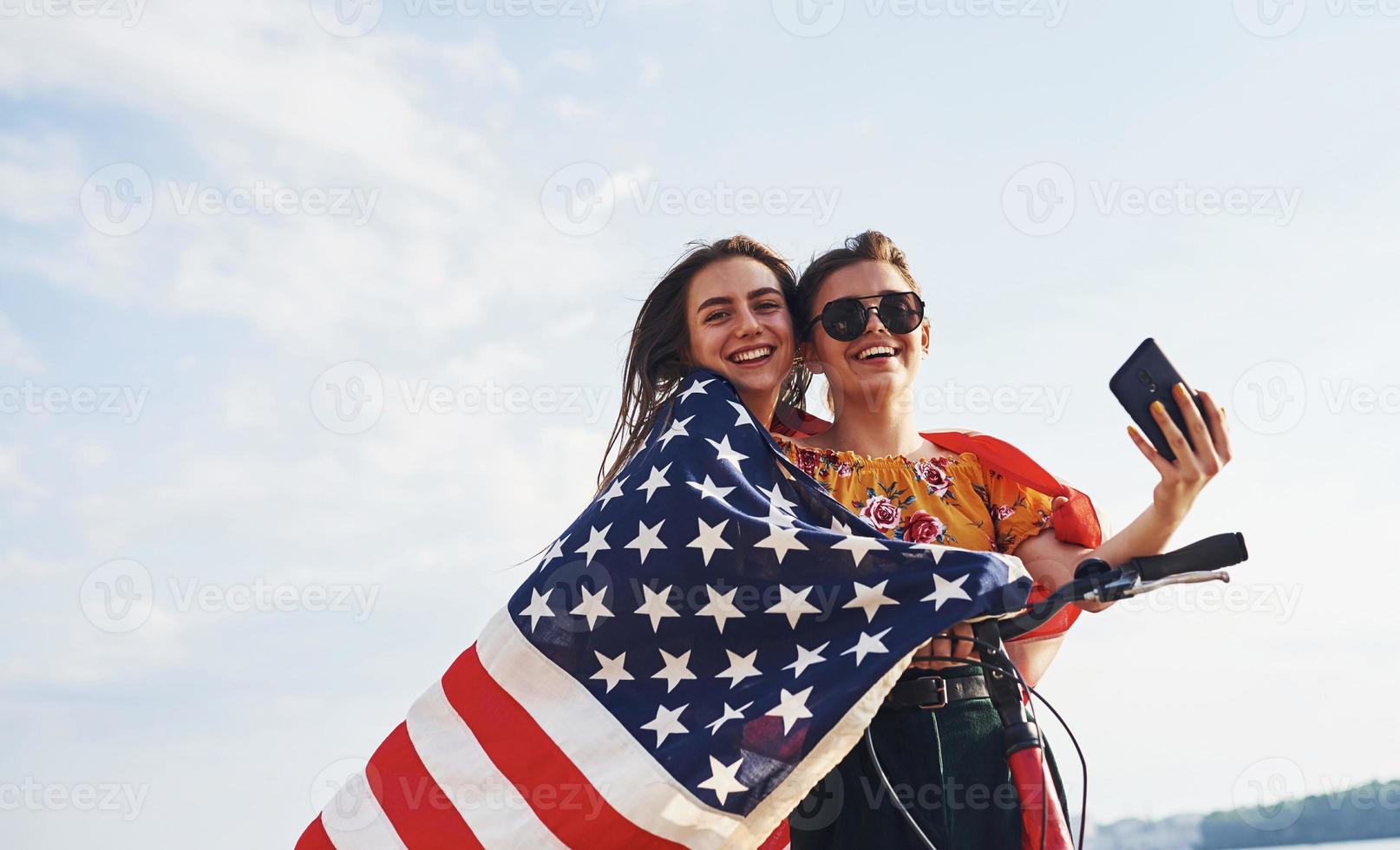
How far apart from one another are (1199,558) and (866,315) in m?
1.60

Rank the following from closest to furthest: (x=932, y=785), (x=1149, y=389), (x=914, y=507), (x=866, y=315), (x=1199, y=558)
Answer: (x=1199, y=558) → (x=1149, y=389) → (x=932, y=785) → (x=914, y=507) → (x=866, y=315)

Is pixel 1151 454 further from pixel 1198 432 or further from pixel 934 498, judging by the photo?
pixel 934 498

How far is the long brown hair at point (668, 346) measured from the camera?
16.1ft

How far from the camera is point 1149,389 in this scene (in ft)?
11.3

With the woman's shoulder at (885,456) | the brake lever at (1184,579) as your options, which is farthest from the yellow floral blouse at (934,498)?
the brake lever at (1184,579)

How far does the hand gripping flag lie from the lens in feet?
11.3

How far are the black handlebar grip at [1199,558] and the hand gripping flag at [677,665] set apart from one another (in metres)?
0.33

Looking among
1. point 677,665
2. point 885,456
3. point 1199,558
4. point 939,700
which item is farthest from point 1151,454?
point 677,665

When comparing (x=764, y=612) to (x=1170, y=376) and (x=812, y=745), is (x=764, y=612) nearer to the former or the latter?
(x=812, y=745)

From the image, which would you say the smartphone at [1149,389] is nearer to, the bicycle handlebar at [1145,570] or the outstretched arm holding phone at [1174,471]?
the outstretched arm holding phone at [1174,471]

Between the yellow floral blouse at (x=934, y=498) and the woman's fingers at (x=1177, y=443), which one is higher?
the yellow floral blouse at (x=934, y=498)

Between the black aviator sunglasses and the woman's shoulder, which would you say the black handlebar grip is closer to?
the woman's shoulder

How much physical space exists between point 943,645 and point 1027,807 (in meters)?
0.49

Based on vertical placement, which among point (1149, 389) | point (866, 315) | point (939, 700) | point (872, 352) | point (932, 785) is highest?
point (866, 315)
